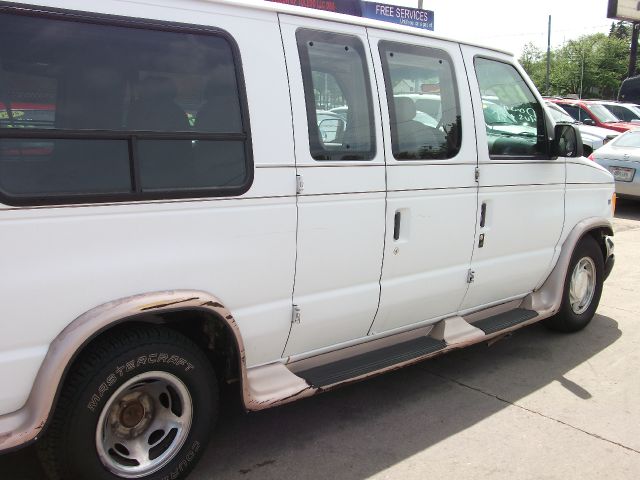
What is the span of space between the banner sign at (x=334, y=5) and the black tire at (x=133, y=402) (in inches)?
72.7

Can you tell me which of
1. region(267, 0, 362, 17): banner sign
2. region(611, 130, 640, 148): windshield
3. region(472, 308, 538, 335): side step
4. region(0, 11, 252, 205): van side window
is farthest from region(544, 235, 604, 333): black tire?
region(611, 130, 640, 148): windshield

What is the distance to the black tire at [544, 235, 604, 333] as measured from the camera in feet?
16.0

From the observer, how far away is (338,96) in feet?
10.6

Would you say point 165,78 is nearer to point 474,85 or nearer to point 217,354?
point 217,354

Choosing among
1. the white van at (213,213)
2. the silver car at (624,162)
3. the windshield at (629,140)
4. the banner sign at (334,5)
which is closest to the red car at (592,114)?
the windshield at (629,140)

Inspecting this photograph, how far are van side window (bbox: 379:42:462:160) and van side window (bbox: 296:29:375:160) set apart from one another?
0.18 metres

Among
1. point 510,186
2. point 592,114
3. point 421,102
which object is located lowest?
point 510,186

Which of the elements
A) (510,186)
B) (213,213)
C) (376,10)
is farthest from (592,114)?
(213,213)

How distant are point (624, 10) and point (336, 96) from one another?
33.9 meters

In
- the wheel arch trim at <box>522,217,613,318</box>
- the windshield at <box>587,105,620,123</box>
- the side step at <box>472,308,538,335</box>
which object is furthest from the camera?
the windshield at <box>587,105,620,123</box>

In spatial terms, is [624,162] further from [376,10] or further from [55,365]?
[55,365]

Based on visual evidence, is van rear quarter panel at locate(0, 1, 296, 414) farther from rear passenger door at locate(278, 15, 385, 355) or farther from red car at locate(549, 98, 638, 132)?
red car at locate(549, 98, 638, 132)

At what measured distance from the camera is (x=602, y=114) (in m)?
14.9

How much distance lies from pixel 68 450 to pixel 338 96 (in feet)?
6.99
